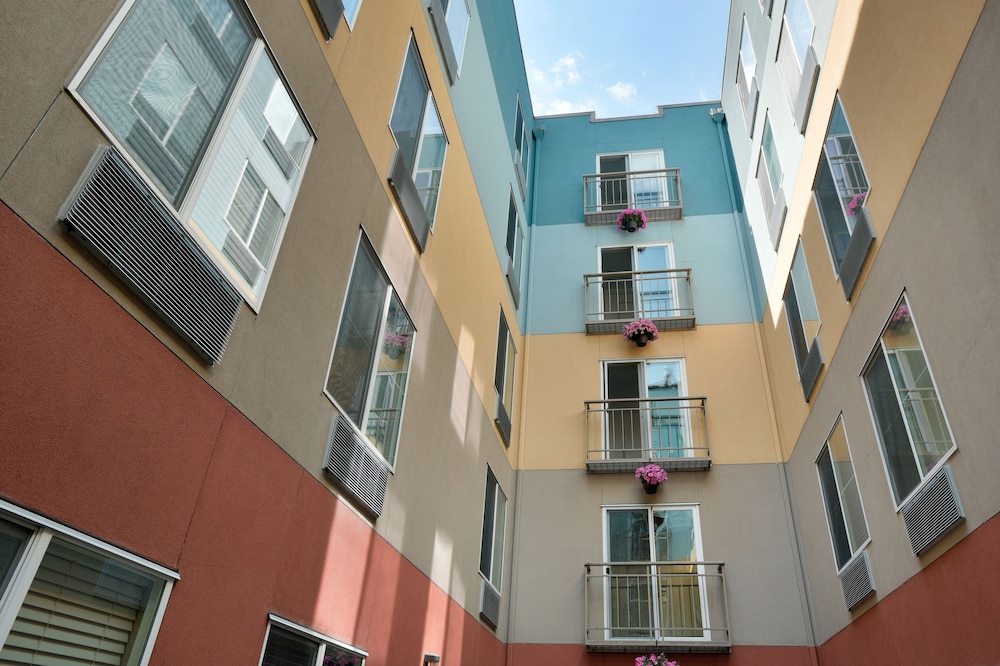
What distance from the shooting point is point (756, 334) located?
13.8 metres

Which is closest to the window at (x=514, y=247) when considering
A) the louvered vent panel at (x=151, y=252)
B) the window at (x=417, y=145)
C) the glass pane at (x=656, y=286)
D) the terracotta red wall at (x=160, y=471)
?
the glass pane at (x=656, y=286)

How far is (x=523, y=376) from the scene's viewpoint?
14266 millimetres

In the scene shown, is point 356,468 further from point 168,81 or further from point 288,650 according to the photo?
point 168,81

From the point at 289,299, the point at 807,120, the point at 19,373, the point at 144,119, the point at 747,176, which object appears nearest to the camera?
the point at 19,373

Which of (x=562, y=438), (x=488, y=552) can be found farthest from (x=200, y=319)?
(x=562, y=438)

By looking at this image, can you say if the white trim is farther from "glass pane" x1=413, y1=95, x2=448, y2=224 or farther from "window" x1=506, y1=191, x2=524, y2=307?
"window" x1=506, y1=191, x2=524, y2=307

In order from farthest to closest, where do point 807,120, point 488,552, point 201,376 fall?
point 488,552, point 807,120, point 201,376

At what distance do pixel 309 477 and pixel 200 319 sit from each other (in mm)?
1790

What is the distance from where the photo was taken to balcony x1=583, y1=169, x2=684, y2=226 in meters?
16.3

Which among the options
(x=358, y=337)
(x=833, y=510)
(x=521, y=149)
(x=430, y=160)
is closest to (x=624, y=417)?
(x=833, y=510)

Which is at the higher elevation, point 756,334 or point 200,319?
point 756,334

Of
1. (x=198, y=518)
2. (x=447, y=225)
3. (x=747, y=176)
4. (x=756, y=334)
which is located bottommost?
(x=198, y=518)

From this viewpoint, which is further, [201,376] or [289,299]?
[289,299]

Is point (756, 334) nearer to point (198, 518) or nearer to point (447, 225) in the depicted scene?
point (447, 225)
